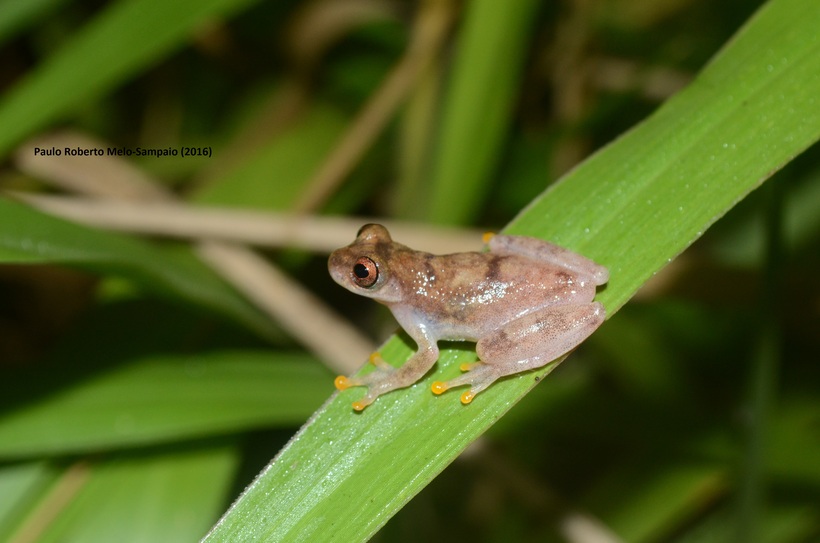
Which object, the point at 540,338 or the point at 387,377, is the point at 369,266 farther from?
the point at 540,338

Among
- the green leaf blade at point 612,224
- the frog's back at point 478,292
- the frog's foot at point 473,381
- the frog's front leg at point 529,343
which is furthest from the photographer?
the frog's back at point 478,292

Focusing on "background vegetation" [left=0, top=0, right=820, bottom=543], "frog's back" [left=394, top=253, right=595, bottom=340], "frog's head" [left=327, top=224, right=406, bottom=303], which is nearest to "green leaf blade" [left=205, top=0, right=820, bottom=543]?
"background vegetation" [left=0, top=0, right=820, bottom=543]

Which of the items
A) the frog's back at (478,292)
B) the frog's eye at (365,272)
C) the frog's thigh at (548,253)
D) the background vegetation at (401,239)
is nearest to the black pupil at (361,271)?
the frog's eye at (365,272)

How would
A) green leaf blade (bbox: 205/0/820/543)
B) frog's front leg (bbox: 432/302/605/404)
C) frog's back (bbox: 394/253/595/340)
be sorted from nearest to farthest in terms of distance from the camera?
1. green leaf blade (bbox: 205/0/820/543)
2. frog's front leg (bbox: 432/302/605/404)
3. frog's back (bbox: 394/253/595/340)

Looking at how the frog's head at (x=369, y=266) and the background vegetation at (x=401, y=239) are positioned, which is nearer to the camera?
the background vegetation at (x=401, y=239)

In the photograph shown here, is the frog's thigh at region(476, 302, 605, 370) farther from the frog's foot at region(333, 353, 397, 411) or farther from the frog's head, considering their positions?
the frog's head

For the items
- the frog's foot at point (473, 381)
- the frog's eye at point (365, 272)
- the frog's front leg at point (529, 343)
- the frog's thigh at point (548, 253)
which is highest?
the frog's eye at point (365, 272)

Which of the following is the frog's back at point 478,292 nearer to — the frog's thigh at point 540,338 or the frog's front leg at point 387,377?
the frog's thigh at point 540,338
